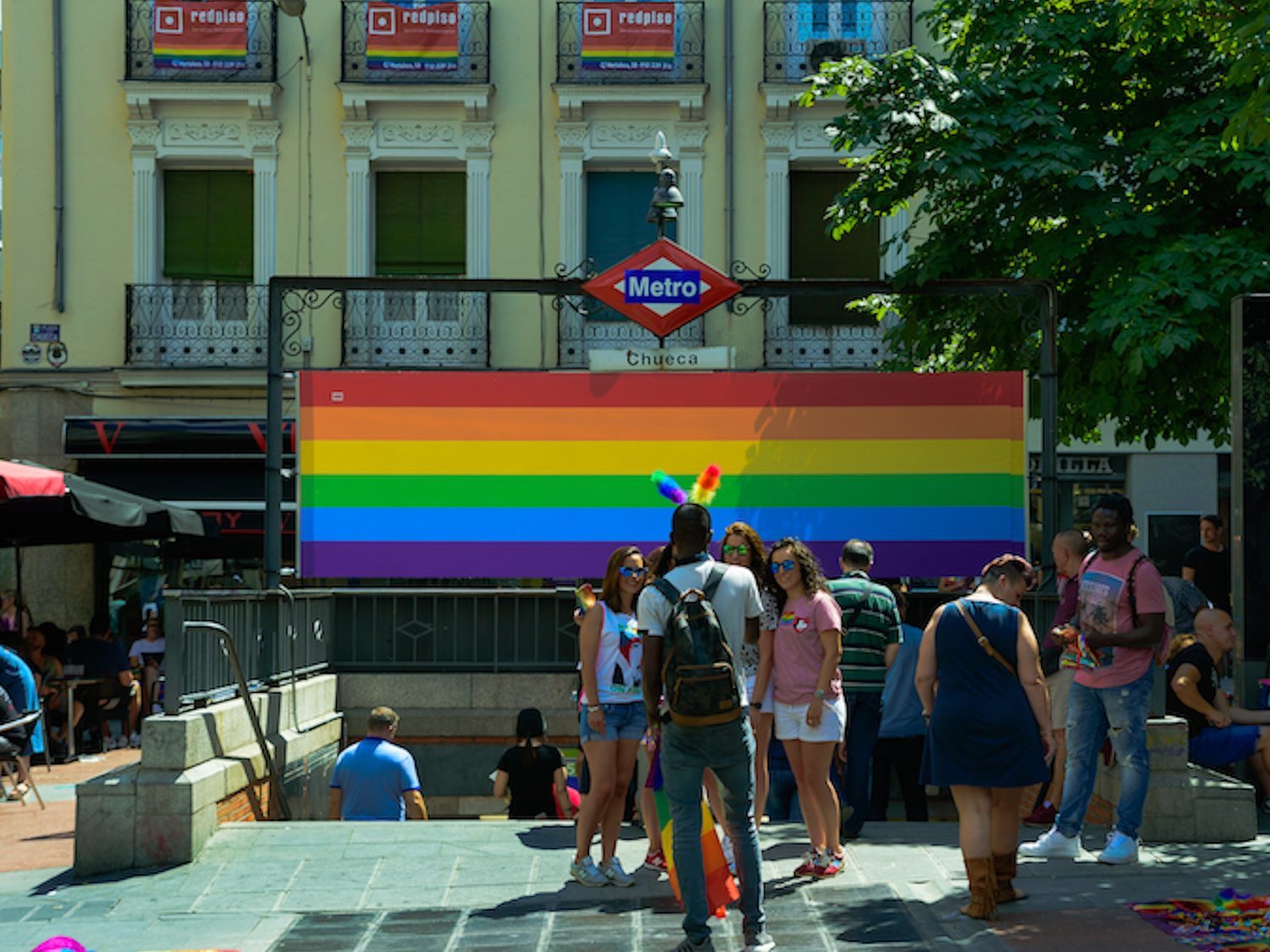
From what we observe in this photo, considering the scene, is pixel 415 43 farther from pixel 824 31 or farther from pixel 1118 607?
pixel 1118 607

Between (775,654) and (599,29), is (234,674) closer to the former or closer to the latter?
(775,654)

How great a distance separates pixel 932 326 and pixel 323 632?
6085mm

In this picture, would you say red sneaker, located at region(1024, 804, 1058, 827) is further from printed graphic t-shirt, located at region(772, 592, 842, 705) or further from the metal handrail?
the metal handrail

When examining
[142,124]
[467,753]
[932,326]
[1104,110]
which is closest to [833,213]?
[932,326]

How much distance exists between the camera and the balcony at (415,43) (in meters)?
22.4

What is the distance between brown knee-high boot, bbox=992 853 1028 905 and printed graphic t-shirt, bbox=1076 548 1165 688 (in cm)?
131

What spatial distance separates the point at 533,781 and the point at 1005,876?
407 cm

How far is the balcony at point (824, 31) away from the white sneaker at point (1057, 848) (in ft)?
50.8

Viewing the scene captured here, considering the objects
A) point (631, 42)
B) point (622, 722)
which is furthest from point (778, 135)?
point (622, 722)

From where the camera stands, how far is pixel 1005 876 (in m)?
7.44

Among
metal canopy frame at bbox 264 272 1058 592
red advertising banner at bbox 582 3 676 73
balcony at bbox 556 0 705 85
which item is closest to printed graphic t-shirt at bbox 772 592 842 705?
metal canopy frame at bbox 264 272 1058 592

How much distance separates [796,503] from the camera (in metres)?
13.3

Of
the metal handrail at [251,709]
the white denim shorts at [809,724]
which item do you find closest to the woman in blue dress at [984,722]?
the white denim shorts at [809,724]

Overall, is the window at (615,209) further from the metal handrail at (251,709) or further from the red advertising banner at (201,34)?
the metal handrail at (251,709)
